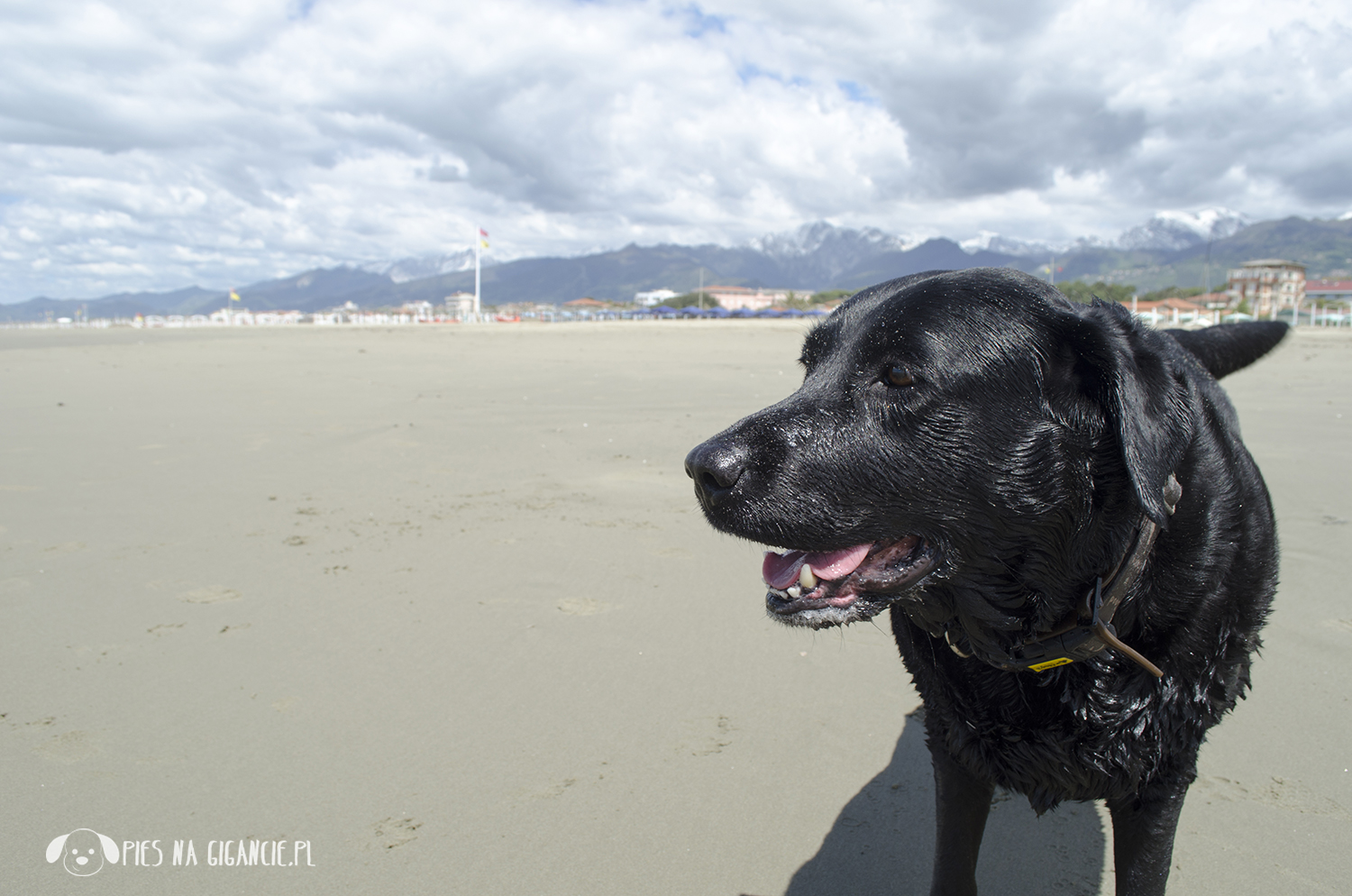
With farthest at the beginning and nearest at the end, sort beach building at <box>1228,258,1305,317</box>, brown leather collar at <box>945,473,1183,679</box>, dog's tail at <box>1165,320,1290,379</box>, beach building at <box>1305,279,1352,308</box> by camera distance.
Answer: beach building at <box>1305,279,1352,308</box> < beach building at <box>1228,258,1305,317</box> < dog's tail at <box>1165,320,1290,379</box> < brown leather collar at <box>945,473,1183,679</box>

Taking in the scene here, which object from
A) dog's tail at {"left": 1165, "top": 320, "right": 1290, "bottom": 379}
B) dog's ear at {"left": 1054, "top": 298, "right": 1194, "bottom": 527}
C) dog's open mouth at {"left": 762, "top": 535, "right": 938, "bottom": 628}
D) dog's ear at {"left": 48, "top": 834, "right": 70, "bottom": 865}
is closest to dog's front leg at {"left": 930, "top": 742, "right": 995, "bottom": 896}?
dog's open mouth at {"left": 762, "top": 535, "right": 938, "bottom": 628}

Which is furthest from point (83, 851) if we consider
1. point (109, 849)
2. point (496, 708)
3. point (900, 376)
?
point (900, 376)

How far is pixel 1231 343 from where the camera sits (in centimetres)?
296

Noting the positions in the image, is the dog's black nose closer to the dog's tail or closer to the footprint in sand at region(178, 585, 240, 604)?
the dog's tail

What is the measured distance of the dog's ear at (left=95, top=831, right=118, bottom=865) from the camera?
2.08m

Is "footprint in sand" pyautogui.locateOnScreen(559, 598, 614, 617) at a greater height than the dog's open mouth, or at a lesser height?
lesser

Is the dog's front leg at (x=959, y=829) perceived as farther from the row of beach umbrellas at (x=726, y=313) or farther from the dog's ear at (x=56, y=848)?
the row of beach umbrellas at (x=726, y=313)

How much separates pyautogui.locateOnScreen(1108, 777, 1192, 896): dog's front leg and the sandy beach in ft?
1.33

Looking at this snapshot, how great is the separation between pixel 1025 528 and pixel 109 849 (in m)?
2.76

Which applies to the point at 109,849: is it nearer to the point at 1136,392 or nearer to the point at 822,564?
the point at 822,564

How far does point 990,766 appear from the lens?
1782 millimetres

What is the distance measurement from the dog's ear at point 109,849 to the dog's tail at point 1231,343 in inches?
162

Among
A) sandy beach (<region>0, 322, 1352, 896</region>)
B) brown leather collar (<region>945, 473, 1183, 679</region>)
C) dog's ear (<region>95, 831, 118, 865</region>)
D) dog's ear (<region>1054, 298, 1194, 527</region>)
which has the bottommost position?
dog's ear (<region>95, 831, 118, 865</region>)

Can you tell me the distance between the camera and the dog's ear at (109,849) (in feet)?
6.82
